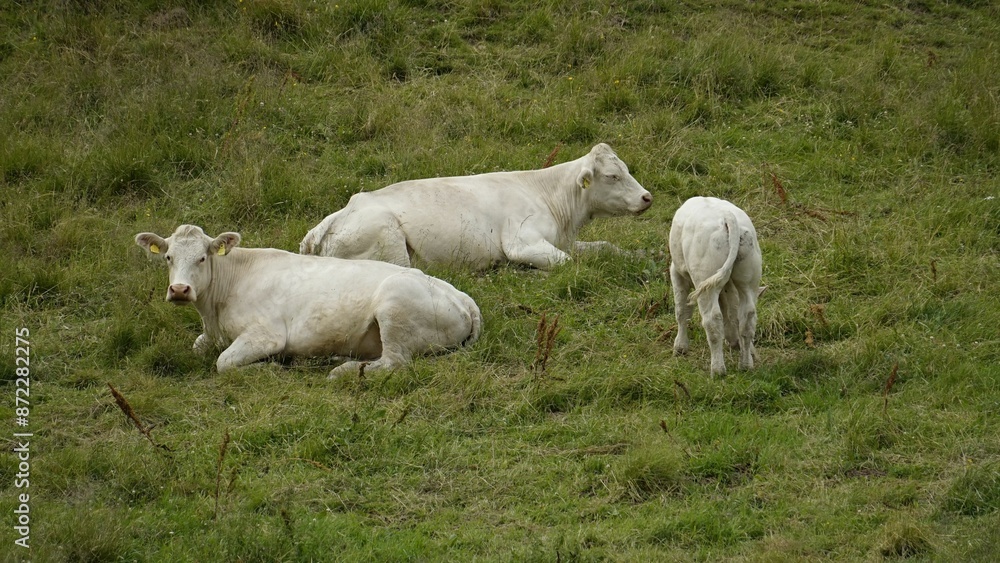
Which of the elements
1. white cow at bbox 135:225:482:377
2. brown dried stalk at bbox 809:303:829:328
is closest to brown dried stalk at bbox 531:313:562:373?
white cow at bbox 135:225:482:377

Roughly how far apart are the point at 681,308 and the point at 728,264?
94cm

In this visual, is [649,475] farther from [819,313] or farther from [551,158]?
[551,158]

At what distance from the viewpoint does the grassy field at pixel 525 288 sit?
6926 millimetres

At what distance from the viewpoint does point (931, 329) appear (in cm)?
949

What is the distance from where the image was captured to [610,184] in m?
12.4

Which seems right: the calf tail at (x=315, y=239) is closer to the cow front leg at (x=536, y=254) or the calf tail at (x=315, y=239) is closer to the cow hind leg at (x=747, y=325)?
the cow front leg at (x=536, y=254)

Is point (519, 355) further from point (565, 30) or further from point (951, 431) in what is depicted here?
point (565, 30)

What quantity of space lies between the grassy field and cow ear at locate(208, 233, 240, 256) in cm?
73

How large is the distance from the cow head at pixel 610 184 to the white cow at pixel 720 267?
3294mm

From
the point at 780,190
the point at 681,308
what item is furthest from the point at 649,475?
the point at 780,190

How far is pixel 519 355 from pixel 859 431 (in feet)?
8.99

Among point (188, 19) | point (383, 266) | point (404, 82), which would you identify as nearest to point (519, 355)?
point (383, 266)

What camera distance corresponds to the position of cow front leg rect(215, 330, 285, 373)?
9.41 m

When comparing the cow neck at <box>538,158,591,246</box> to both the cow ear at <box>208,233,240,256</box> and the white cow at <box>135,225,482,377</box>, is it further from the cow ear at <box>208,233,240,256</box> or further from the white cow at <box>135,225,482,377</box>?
the cow ear at <box>208,233,240,256</box>
